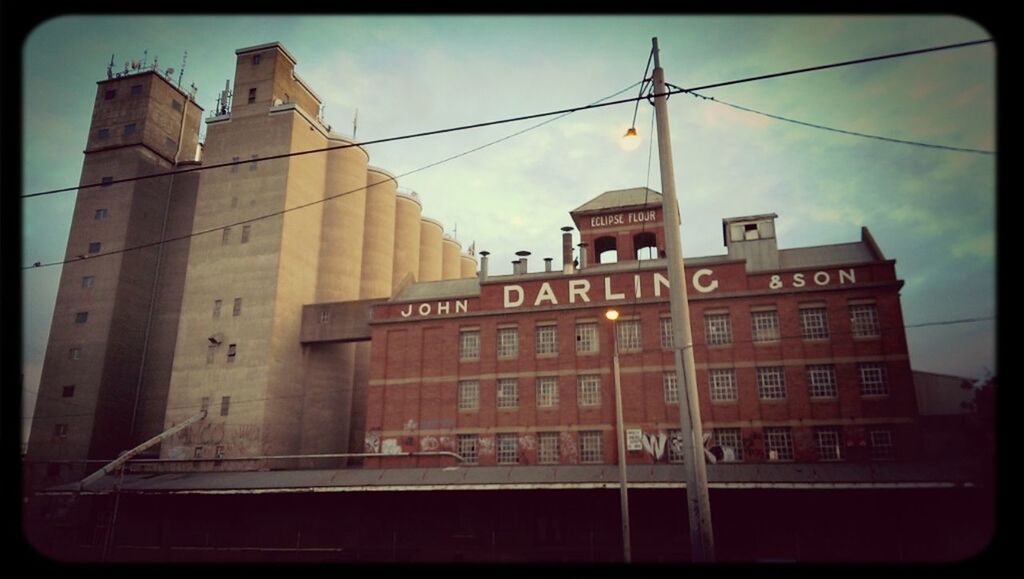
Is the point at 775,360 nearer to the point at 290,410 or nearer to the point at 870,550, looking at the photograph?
the point at 870,550

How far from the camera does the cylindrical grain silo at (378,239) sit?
5406 centimetres

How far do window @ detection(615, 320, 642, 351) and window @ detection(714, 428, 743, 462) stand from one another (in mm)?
6167

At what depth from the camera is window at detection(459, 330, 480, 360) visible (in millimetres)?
38094

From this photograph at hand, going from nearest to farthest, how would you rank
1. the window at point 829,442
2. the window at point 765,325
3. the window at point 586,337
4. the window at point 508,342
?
the window at point 829,442, the window at point 765,325, the window at point 586,337, the window at point 508,342

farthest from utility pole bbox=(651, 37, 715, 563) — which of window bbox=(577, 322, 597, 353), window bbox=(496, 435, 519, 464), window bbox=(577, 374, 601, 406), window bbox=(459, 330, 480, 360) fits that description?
window bbox=(459, 330, 480, 360)

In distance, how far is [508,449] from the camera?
3556cm

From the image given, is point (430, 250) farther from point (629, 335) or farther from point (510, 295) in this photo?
point (629, 335)

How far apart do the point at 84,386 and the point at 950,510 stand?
172 ft

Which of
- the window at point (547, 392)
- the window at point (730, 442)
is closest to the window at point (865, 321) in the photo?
the window at point (730, 442)

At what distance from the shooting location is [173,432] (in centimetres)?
4062

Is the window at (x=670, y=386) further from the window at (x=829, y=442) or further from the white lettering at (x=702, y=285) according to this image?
the window at (x=829, y=442)

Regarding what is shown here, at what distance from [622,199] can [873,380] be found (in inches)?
844

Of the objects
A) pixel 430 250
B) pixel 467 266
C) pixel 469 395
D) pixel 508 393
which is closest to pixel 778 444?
pixel 508 393

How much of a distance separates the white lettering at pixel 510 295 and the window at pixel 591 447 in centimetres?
870
